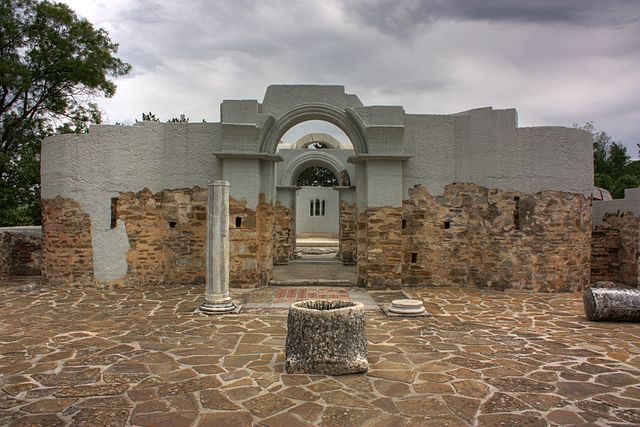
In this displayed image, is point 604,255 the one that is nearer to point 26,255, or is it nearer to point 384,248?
point 384,248

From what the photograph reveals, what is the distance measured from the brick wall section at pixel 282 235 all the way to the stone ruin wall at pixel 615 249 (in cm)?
927

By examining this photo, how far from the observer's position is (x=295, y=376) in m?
5.30

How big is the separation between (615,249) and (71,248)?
13869mm

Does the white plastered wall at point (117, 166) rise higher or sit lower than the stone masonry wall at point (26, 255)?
higher

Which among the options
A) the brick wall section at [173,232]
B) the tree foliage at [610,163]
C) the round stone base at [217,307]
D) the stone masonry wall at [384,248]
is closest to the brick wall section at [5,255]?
the brick wall section at [173,232]

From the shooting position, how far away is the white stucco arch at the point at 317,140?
870 inches

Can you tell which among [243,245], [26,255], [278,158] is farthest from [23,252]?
[278,158]

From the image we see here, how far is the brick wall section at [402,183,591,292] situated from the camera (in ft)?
34.1

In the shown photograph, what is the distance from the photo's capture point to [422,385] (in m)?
5.04

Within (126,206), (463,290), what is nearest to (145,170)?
(126,206)

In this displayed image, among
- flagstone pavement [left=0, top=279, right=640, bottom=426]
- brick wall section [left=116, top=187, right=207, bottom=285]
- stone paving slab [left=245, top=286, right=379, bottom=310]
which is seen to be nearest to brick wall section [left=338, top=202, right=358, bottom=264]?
stone paving slab [left=245, top=286, right=379, bottom=310]

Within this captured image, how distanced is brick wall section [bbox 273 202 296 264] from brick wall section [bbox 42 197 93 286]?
6282 millimetres

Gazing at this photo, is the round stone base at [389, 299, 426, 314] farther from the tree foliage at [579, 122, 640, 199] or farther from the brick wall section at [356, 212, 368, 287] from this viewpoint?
the tree foliage at [579, 122, 640, 199]

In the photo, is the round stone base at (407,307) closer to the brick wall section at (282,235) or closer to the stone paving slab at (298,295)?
the stone paving slab at (298,295)
